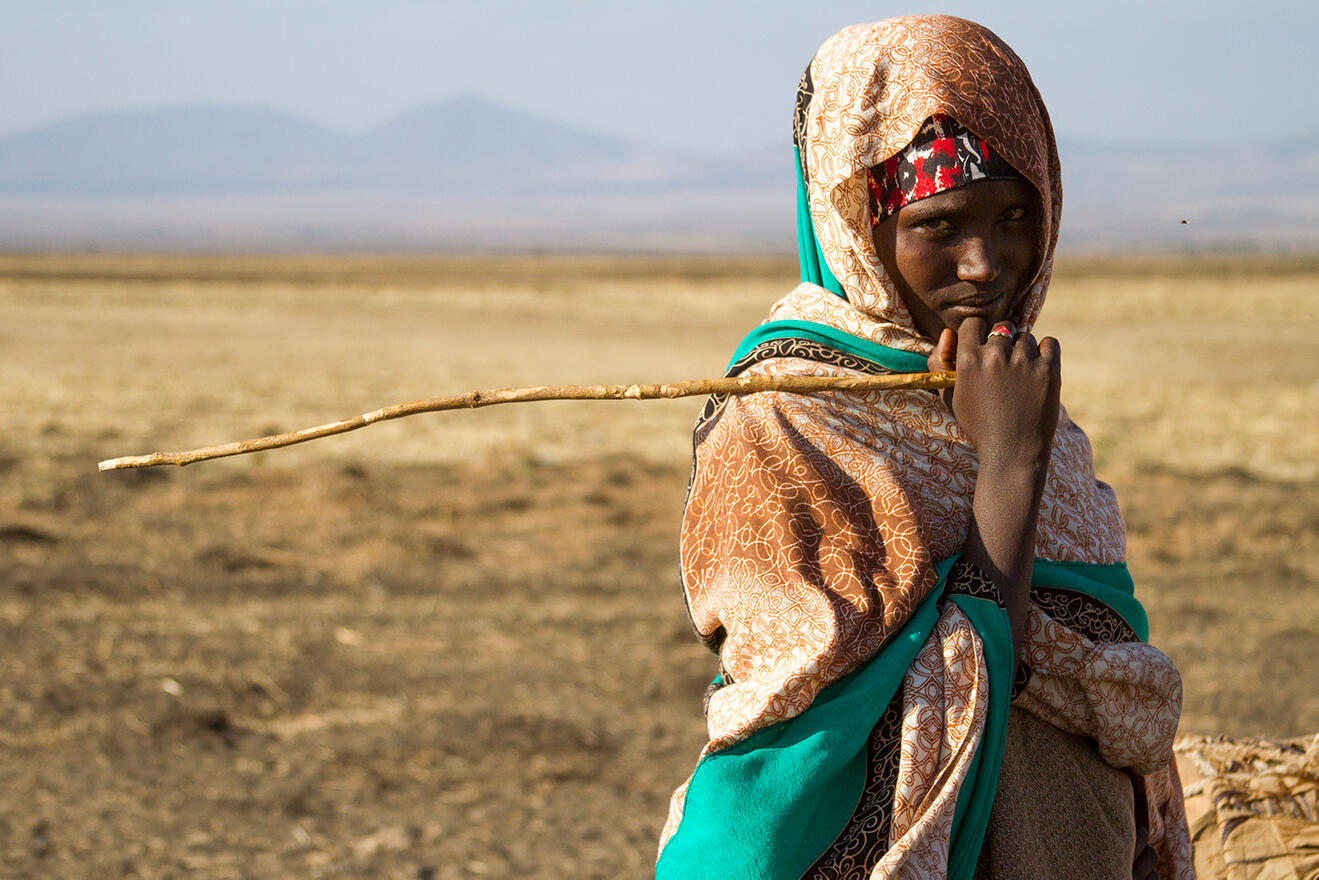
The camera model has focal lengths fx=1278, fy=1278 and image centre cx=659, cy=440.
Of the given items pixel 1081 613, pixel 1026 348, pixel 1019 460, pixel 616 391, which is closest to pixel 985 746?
pixel 1081 613

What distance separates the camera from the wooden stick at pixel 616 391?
1.96 metres

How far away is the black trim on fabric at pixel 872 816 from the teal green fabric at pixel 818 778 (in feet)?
0.06

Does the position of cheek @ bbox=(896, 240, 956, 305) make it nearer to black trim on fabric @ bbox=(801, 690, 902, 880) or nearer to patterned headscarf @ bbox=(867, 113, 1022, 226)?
patterned headscarf @ bbox=(867, 113, 1022, 226)

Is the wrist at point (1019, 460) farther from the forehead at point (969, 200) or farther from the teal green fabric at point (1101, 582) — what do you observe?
the forehead at point (969, 200)

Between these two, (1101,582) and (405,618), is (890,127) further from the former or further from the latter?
(405,618)

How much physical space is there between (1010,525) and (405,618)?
5.24 meters

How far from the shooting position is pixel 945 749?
1.89 m

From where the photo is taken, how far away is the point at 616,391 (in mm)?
2135

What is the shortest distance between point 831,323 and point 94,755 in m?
4.12

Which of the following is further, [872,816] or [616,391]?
[616,391]

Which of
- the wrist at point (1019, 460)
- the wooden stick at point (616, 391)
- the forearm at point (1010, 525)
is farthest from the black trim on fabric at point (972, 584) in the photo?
the wooden stick at point (616, 391)

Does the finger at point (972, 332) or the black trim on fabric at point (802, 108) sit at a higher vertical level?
the black trim on fabric at point (802, 108)

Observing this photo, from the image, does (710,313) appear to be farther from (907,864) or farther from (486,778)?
(907,864)

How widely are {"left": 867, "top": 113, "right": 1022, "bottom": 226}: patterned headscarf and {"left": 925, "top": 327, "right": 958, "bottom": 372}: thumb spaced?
220mm
